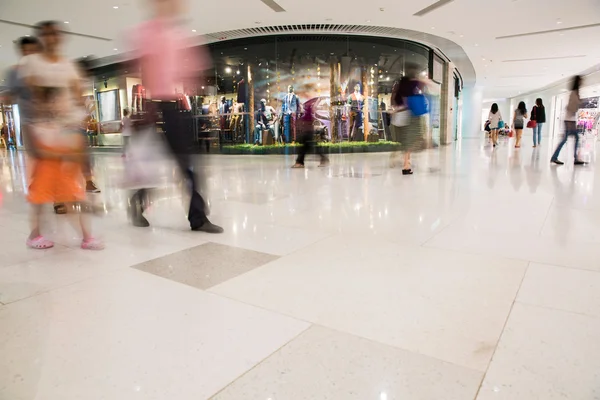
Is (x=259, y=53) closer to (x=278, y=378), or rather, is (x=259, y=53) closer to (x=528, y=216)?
(x=528, y=216)

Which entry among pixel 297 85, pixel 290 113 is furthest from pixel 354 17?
pixel 290 113

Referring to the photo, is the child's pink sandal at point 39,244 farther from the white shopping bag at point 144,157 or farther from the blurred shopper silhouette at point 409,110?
the blurred shopper silhouette at point 409,110

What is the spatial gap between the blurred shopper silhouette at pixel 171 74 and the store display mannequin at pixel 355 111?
10529 millimetres

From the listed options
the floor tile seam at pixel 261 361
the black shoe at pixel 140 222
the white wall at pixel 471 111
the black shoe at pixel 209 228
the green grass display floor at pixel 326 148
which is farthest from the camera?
the white wall at pixel 471 111

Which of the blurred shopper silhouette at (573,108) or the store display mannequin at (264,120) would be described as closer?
the blurred shopper silhouette at (573,108)

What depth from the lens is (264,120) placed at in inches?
507

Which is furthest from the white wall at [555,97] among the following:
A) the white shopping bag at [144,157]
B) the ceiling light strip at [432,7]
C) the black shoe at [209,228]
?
the white shopping bag at [144,157]

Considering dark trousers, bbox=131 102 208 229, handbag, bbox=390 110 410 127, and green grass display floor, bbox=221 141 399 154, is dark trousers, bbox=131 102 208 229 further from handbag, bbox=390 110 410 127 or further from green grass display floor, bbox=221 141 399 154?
green grass display floor, bbox=221 141 399 154

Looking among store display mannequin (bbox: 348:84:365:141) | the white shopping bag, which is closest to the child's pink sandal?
the white shopping bag

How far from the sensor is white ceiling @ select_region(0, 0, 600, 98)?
9.29 m

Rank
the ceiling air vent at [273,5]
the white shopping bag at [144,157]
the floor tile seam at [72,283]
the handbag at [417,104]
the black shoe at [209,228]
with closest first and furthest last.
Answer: the floor tile seam at [72,283]
the white shopping bag at [144,157]
the black shoe at [209,228]
the handbag at [417,104]
the ceiling air vent at [273,5]

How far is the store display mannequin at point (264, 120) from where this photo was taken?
12852mm

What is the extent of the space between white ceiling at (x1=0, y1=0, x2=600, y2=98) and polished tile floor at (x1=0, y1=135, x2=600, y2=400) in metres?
6.36

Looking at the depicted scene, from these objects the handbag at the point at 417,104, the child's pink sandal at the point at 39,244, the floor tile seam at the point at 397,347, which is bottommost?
the floor tile seam at the point at 397,347
